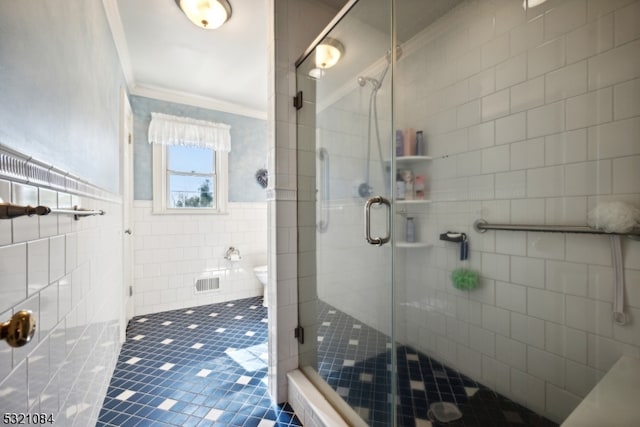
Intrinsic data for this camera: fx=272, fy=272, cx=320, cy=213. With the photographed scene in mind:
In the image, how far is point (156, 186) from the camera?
300 cm

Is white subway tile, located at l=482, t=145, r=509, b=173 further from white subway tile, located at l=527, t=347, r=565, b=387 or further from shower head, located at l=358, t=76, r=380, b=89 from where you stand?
white subway tile, located at l=527, t=347, r=565, b=387

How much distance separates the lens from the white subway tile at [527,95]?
1.35m

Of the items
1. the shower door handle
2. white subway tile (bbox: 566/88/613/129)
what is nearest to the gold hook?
the shower door handle

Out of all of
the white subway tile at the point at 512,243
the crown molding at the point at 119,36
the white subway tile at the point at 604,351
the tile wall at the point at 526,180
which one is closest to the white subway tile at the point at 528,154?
the tile wall at the point at 526,180

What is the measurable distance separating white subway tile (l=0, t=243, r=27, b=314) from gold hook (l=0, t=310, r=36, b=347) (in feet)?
0.69

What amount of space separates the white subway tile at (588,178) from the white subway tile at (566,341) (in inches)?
25.2

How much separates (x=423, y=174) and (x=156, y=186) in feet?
9.09

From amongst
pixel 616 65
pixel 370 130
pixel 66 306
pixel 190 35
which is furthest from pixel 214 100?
pixel 616 65

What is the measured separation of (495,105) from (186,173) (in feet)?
10.1

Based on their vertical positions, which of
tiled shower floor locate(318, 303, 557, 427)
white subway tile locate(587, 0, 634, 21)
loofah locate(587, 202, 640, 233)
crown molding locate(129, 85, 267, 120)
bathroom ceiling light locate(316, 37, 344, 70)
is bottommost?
tiled shower floor locate(318, 303, 557, 427)

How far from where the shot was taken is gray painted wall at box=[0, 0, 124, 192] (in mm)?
640

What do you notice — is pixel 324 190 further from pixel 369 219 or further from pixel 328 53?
pixel 328 53

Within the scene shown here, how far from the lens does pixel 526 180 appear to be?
140 cm

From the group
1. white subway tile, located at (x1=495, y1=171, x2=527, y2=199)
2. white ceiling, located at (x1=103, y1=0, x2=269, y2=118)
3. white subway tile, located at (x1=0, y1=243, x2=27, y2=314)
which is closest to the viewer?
white subway tile, located at (x1=0, y1=243, x2=27, y2=314)
